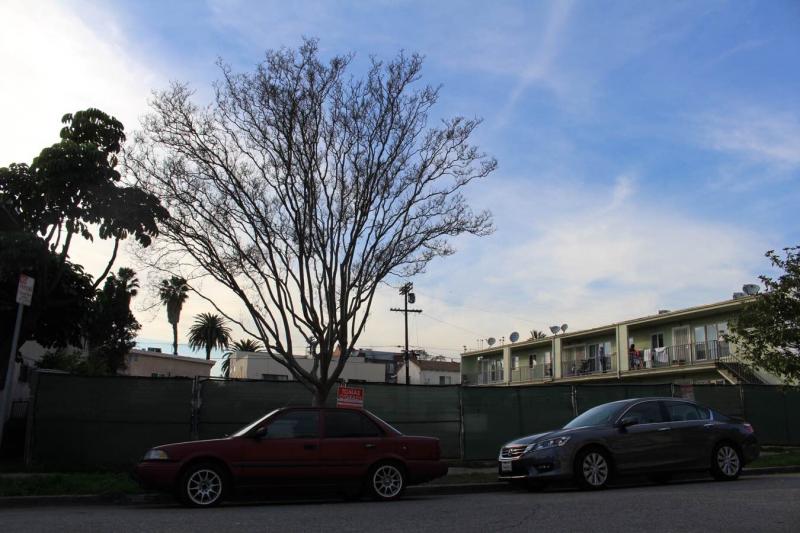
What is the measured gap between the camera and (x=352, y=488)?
11.0 m

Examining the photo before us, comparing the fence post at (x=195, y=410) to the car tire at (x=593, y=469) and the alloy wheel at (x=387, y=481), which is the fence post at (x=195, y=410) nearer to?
the alloy wheel at (x=387, y=481)

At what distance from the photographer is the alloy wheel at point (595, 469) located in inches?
460

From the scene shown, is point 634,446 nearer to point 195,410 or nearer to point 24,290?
point 195,410

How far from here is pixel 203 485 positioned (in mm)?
10219

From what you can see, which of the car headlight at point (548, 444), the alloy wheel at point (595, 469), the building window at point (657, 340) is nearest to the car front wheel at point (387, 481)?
the car headlight at point (548, 444)

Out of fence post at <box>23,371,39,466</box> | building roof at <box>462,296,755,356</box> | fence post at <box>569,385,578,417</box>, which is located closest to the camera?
fence post at <box>23,371,39,466</box>

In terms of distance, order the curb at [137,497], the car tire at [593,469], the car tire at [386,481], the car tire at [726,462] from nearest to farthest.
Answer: the curb at [137,497]
the car tire at [386,481]
the car tire at [593,469]
the car tire at [726,462]

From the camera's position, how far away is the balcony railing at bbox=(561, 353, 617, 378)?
138 feet

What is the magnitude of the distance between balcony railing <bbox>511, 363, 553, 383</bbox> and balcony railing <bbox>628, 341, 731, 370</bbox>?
859 cm

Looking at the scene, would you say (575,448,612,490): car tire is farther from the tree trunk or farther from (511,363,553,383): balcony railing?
(511,363,553,383): balcony railing

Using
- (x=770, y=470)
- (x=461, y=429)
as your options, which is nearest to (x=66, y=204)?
(x=461, y=429)

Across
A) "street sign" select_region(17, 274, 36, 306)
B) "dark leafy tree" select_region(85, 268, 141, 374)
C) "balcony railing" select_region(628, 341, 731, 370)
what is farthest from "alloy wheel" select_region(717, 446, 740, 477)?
"dark leafy tree" select_region(85, 268, 141, 374)

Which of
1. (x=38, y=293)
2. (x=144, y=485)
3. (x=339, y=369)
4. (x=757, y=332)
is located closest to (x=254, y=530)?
(x=144, y=485)

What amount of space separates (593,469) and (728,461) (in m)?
2.81
